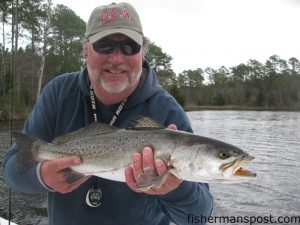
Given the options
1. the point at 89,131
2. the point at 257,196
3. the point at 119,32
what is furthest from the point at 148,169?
the point at 257,196

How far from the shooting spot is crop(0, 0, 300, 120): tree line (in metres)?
29.8

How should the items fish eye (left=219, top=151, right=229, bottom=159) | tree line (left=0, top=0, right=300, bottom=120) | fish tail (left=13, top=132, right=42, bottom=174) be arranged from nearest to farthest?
fish eye (left=219, top=151, right=229, bottom=159), fish tail (left=13, top=132, right=42, bottom=174), tree line (left=0, top=0, right=300, bottom=120)

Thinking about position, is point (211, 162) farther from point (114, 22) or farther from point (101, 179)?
point (114, 22)

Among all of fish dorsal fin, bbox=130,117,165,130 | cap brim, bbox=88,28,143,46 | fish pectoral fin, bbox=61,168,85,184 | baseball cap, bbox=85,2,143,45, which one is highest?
baseball cap, bbox=85,2,143,45

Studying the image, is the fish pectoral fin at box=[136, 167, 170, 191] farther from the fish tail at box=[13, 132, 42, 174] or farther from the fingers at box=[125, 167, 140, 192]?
the fish tail at box=[13, 132, 42, 174]

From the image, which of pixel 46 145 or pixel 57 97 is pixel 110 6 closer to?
pixel 57 97

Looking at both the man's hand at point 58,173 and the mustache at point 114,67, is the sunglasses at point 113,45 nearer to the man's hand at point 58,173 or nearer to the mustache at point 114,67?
the mustache at point 114,67

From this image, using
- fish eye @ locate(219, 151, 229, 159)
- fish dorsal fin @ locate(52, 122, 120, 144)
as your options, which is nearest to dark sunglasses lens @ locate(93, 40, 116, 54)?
fish dorsal fin @ locate(52, 122, 120, 144)

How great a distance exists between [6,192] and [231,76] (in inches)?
3728

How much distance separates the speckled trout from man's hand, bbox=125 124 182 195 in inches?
1.8

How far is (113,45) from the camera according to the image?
312cm

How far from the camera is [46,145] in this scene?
310 centimetres

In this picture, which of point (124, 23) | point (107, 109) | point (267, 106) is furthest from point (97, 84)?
point (267, 106)

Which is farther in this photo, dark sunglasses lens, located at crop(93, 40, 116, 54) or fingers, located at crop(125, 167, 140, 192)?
dark sunglasses lens, located at crop(93, 40, 116, 54)
